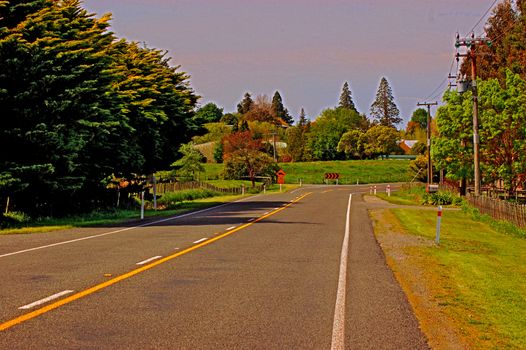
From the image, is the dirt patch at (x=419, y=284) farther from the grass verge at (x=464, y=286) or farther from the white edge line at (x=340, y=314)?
the white edge line at (x=340, y=314)

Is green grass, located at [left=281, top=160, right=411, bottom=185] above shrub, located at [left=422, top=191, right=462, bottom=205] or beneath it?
above

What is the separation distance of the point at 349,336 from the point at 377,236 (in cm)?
1459

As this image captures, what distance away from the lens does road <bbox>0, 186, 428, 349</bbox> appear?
6879 mm

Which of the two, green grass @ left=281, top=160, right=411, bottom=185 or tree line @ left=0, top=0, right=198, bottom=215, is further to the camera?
green grass @ left=281, top=160, right=411, bottom=185

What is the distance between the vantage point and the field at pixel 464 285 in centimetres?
770

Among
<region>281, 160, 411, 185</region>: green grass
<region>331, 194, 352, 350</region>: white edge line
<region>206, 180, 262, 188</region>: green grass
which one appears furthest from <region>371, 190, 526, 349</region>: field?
<region>281, 160, 411, 185</region>: green grass

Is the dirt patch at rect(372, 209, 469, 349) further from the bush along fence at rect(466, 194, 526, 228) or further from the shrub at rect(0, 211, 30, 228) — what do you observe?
the shrub at rect(0, 211, 30, 228)

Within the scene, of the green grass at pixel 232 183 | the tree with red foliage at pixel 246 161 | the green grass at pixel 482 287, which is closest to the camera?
the green grass at pixel 482 287

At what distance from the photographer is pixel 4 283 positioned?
9.95 meters

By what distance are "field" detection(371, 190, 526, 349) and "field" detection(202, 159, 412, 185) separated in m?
104

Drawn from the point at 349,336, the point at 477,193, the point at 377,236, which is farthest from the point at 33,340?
the point at 477,193

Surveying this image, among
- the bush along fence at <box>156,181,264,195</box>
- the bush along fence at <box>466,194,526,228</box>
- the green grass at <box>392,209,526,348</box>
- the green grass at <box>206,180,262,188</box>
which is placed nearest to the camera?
the green grass at <box>392,209,526,348</box>

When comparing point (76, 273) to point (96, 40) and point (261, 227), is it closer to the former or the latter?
point (261, 227)

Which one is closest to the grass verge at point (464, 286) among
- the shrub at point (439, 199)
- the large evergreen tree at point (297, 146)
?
the shrub at point (439, 199)
